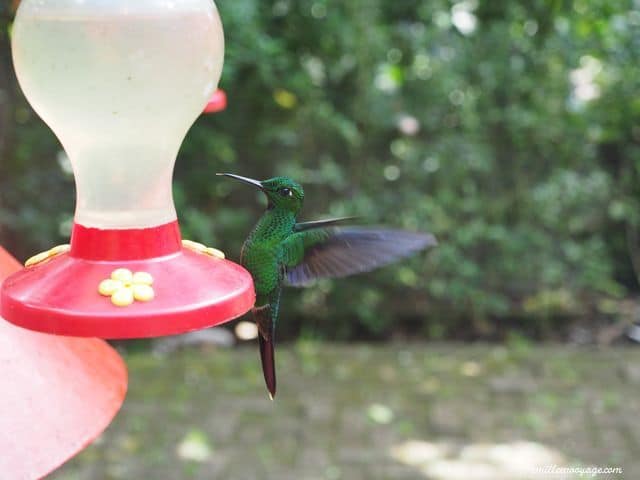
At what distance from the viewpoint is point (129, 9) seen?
121cm

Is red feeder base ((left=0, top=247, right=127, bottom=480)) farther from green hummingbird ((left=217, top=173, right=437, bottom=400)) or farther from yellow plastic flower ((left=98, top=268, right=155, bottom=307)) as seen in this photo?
green hummingbird ((left=217, top=173, right=437, bottom=400))

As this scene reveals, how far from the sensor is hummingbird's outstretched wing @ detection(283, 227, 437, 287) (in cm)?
164

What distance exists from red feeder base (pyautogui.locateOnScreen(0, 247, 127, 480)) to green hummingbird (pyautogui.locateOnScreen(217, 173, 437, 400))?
0.29 meters

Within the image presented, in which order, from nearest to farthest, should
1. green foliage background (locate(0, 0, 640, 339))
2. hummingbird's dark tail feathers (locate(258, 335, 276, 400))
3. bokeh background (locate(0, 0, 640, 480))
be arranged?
hummingbird's dark tail feathers (locate(258, 335, 276, 400)), bokeh background (locate(0, 0, 640, 480)), green foliage background (locate(0, 0, 640, 339))

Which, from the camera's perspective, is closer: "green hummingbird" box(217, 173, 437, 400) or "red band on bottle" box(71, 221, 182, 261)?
"red band on bottle" box(71, 221, 182, 261)

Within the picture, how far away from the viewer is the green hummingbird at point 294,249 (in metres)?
1.52

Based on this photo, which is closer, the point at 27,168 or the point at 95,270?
the point at 95,270

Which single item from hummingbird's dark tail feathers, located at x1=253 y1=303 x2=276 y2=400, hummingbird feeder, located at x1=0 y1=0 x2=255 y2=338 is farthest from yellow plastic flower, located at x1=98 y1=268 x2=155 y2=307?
hummingbird's dark tail feathers, located at x1=253 y1=303 x2=276 y2=400

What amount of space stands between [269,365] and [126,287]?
19.5 inches

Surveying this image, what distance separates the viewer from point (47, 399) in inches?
48.3

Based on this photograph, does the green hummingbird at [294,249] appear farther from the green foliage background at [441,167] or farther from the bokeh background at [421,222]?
the green foliage background at [441,167]

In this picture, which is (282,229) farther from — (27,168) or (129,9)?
(27,168)

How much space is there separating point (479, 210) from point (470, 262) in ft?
1.08

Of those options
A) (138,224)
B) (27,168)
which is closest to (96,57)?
(138,224)
